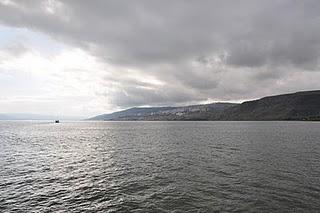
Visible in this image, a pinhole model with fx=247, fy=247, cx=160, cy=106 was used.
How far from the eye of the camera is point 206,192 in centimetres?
3159

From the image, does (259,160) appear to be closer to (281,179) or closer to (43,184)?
(281,179)

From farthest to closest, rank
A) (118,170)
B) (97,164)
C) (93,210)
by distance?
1. (97,164)
2. (118,170)
3. (93,210)

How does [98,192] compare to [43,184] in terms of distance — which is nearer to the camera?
[98,192]

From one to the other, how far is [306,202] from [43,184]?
34.3 meters

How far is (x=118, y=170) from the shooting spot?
4644 cm

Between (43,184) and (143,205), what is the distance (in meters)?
17.4

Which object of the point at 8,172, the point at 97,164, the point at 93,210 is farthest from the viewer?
the point at 97,164

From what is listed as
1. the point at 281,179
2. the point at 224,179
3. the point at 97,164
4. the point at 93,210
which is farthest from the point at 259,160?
the point at 93,210

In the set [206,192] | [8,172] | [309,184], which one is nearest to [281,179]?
[309,184]

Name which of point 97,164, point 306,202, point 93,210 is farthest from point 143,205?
point 97,164

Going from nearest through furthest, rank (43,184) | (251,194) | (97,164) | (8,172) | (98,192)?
(251,194)
(98,192)
(43,184)
(8,172)
(97,164)

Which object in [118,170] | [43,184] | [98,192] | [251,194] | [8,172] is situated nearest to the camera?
[251,194]

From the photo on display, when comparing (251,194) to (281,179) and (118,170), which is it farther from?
(118,170)

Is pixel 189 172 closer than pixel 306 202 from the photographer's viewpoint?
No
